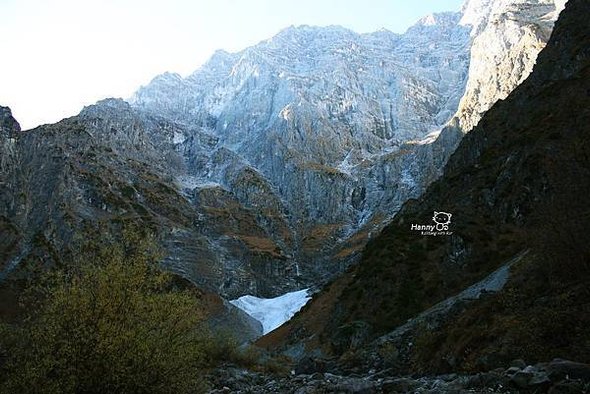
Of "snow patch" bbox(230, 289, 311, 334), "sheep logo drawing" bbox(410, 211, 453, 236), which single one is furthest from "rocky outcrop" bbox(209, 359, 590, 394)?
"snow patch" bbox(230, 289, 311, 334)

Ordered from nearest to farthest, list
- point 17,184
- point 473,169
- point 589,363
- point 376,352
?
1. point 589,363
2. point 376,352
3. point 473,169
4. point 17,184

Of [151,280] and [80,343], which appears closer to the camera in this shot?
[80,343]

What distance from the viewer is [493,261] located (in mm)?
63688

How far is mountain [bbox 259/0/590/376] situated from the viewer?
886 inches

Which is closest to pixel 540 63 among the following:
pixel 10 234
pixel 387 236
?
pixel 387 236

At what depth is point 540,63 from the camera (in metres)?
103

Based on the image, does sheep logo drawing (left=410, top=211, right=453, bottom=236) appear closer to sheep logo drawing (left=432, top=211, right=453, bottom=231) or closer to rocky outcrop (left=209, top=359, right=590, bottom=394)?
sheep logo drawing (left=432, top=211, right=453, bottom=231)

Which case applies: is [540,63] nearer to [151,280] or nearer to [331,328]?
[331,328]

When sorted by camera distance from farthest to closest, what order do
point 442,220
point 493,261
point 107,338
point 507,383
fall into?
1. point 442,220
2. point 493,261
3. point 107,338
4. point 507,383

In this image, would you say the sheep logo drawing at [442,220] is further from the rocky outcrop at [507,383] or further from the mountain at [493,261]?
the rocky outcrop at [507,383]

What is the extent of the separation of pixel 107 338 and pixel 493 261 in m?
56.0

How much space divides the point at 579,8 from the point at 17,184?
17870 cm

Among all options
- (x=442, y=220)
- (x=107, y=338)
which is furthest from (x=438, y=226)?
(x=107, y=338)

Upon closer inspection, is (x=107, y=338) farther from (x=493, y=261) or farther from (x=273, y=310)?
(x=273, y=310)
